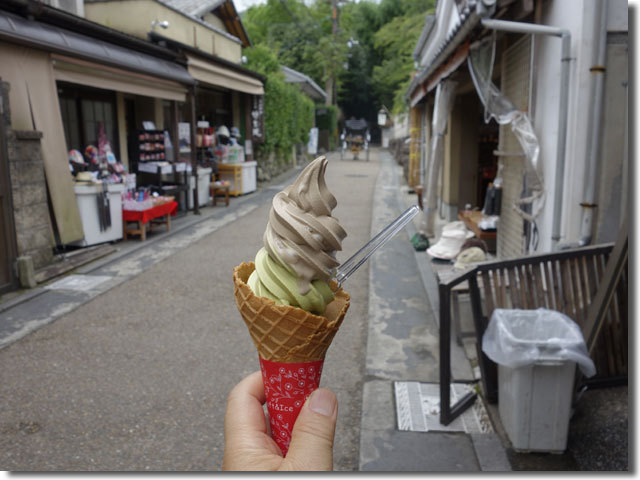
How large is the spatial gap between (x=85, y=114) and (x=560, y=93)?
939cm

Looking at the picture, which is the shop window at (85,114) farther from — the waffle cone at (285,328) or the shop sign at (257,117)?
the waffle cone at (285,328)

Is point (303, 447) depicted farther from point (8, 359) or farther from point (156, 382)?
point (8, 359)

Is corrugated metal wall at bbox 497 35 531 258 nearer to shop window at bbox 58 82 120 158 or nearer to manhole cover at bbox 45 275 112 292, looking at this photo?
manhole cover at bbox 45 275 112 292

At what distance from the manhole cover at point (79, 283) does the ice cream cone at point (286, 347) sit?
636 cm

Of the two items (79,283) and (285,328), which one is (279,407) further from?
(79,283)

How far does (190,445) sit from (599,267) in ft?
11.3

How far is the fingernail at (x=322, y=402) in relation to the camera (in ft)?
5.47

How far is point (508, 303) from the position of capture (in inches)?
160

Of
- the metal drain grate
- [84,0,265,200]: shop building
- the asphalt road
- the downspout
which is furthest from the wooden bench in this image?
the downspout

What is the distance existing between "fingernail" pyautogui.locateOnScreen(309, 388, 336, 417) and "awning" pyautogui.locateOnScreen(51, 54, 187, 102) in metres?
8.11

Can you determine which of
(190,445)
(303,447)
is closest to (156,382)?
(190,445)

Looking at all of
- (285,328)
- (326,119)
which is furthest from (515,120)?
(326,119)

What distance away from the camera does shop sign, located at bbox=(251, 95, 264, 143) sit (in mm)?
18609

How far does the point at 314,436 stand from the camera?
1.61m
